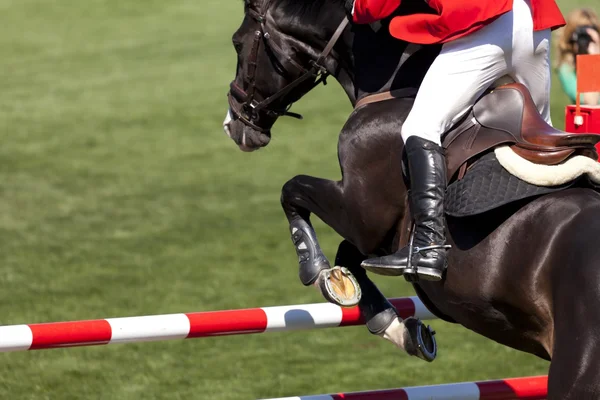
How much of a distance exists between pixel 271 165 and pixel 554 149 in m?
6.88

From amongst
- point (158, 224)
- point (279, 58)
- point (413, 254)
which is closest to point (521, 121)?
point (413, 254)

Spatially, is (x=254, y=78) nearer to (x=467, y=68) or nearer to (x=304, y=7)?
(x=304, y=7)

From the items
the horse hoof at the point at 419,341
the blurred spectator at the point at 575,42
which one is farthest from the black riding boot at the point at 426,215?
the blurred spectator at the point at 575,42

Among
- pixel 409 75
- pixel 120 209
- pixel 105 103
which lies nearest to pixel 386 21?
Result: pixel 409 75

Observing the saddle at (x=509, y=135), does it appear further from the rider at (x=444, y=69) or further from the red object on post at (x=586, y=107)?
the red object on post at (x=586, y=107)

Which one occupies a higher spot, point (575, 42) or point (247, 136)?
point (247, 136)

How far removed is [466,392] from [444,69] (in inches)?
59.4

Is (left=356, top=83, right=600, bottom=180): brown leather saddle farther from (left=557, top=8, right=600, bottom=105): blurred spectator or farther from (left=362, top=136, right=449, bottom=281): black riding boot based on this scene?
(left=557, top=8, right=600, bottom=105): blurred spectator

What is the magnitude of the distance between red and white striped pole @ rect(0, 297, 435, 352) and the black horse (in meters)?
0.20

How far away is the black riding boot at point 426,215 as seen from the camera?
3338 mm

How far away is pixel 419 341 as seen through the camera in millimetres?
3926

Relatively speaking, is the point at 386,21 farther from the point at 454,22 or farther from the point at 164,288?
the point at 164,288

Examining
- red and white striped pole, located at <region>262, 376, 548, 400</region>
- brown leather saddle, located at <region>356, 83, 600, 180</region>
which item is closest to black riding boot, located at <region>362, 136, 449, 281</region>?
brown leather saddle, located at <region>356, 83, 600, 180</region>

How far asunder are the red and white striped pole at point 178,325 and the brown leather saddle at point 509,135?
1.03 meters
